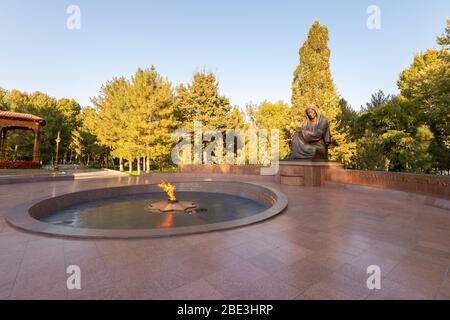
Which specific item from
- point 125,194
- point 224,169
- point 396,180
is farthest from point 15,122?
point 396,180

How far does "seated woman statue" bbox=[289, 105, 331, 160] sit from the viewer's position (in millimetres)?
13016

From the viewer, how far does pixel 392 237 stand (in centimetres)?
470

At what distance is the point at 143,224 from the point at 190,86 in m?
24.7

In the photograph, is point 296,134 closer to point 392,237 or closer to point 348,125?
point 392,237

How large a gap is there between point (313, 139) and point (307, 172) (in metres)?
2.21

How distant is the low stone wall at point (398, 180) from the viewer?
7.98 m

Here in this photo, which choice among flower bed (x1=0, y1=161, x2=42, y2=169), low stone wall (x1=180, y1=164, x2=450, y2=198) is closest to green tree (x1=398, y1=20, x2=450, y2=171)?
low stone wall (x1=180, y1=164, x2=450, y2=198)

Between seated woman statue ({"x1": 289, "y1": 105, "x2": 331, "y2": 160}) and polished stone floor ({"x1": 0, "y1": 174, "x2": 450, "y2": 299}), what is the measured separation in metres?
7.81

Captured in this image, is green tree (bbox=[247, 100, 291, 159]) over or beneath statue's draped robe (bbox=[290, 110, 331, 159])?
over

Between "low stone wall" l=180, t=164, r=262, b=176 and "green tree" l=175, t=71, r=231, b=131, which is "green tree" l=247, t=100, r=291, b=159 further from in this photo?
"low stone wall" l=180, t=164, r=262, b=176

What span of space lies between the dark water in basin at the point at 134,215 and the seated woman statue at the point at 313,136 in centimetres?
565

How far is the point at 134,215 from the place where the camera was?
7.89 m

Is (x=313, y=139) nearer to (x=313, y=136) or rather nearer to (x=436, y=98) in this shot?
(x=313, y=136)

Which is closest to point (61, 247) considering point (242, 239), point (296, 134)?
point (242, 239)
